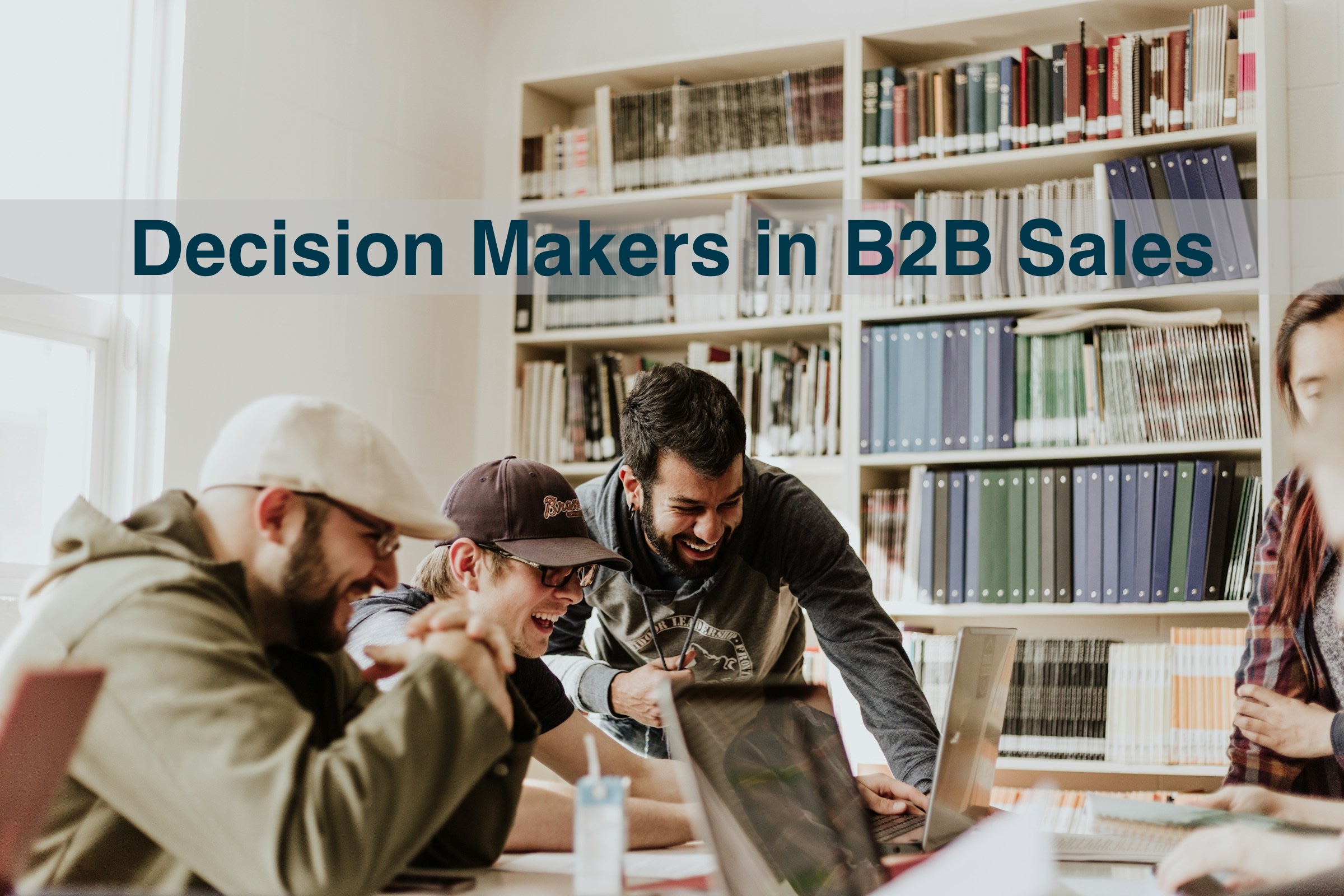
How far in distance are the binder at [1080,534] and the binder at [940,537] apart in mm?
298

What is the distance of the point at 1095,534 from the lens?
3016mm

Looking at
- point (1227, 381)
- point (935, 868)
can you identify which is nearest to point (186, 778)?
point (935, 868)

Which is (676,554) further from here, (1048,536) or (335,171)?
(335,171)

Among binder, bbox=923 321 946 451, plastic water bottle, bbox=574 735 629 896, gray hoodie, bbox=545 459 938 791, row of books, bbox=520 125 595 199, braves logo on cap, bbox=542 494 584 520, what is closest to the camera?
plastic water bottle, bbox=574 735 629 896

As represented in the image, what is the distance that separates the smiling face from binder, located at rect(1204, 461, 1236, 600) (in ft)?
4.35

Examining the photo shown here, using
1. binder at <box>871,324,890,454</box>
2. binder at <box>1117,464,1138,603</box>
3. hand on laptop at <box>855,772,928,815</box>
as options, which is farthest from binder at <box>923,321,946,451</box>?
hand on laptop at <box>855,772,928,815</box>

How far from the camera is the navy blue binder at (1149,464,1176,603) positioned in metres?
2.94

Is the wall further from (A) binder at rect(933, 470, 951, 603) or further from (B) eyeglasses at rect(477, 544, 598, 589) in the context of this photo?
(A) binder at rect(933, 470, 951, 603)

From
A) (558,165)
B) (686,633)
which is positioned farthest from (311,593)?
(558,165)

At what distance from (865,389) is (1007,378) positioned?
0.35 m

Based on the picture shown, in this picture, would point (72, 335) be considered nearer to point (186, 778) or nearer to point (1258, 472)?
point (186, 778)

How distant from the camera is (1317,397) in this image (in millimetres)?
2066

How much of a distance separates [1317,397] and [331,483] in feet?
5.35

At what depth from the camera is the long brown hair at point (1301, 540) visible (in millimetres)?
1981
